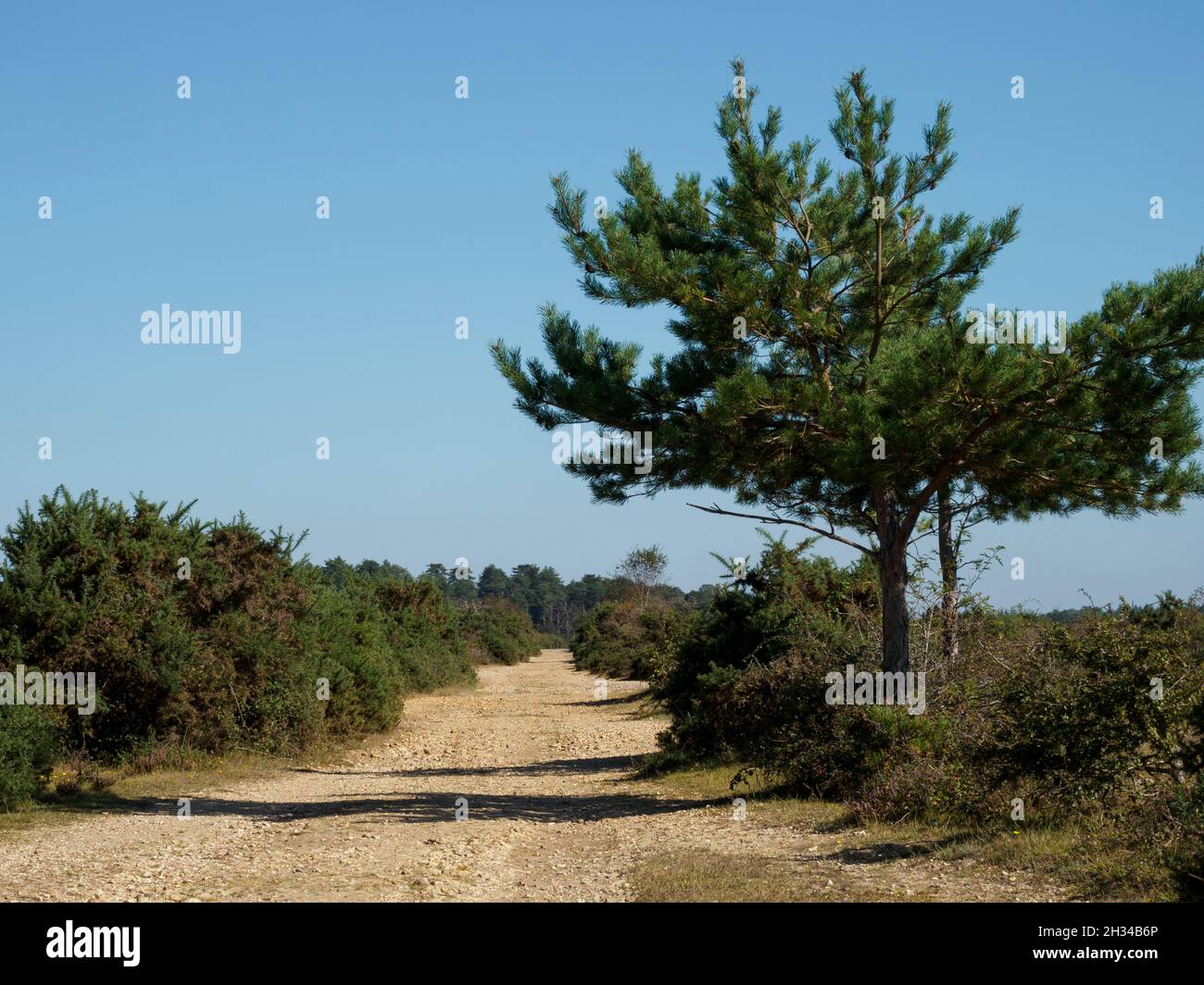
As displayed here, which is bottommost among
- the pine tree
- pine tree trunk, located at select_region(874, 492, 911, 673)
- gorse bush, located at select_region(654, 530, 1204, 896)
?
gorse bush, located at select_region(654, 530, 1204, 896)

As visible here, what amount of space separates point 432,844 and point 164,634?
8.25 metres

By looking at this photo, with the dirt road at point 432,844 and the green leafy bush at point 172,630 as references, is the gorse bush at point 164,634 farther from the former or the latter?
the dirt road at point 432,844

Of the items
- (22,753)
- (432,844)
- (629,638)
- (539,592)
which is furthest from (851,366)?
(539,592)

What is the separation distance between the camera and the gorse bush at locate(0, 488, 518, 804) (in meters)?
16.3

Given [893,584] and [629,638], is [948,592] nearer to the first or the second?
[893,584]

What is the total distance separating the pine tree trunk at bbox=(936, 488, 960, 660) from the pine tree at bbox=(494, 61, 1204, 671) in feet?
2.62

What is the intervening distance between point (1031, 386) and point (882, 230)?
10.6 ft

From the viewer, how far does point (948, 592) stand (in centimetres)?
1408

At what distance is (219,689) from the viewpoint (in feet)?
60.2
